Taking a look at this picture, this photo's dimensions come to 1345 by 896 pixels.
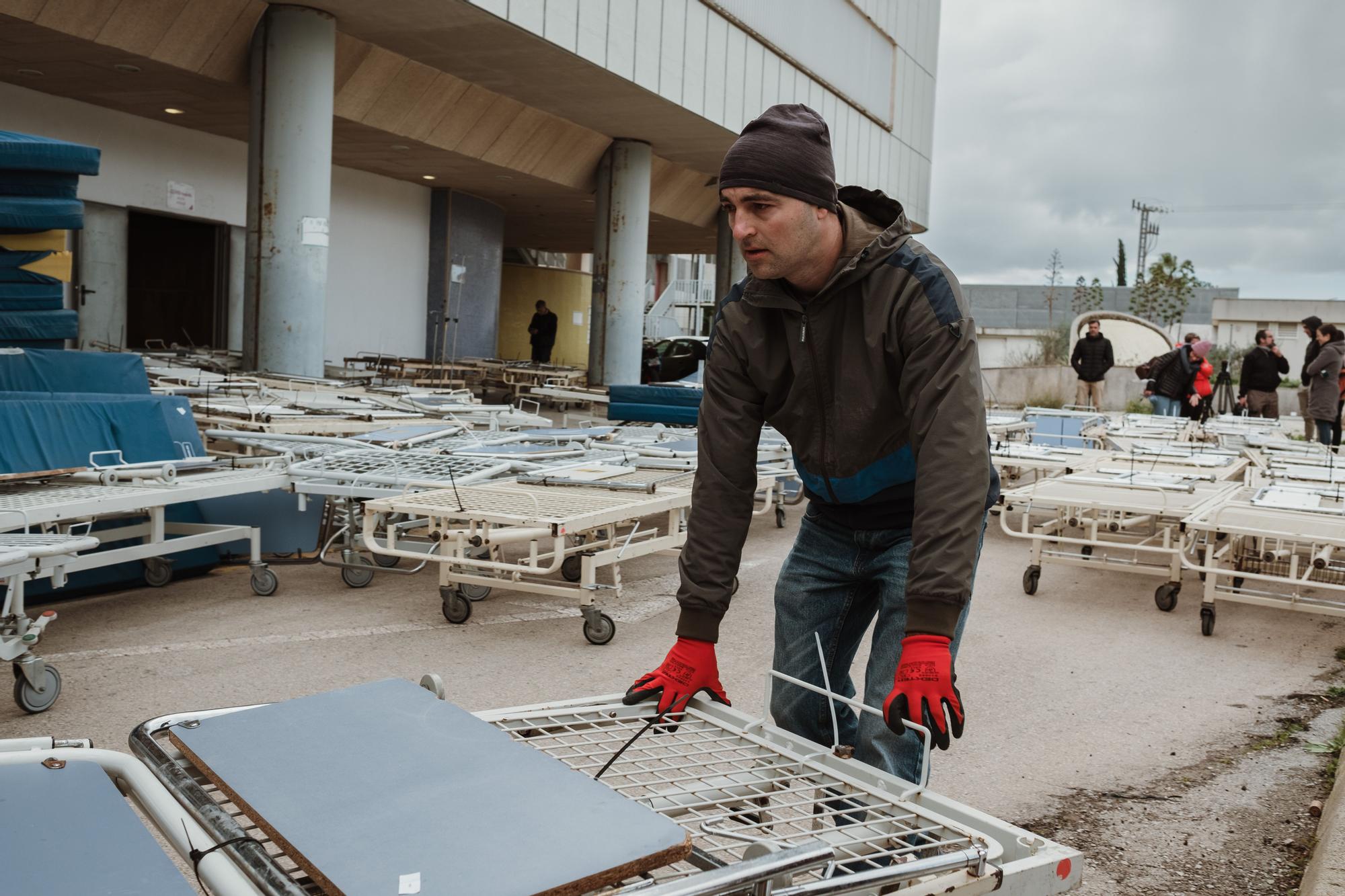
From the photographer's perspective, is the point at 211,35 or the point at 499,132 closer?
the point at 211,35

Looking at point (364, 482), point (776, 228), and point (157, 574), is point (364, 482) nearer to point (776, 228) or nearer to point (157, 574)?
point (157, 574)

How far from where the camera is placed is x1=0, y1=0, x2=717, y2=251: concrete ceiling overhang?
12969 mm

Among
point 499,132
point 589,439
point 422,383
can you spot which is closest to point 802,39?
point 499,132

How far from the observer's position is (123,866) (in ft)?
4.66

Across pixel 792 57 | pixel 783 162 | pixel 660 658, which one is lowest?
pixel 660 658

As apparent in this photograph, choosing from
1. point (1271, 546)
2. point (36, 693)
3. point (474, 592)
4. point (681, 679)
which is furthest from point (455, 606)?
point (1271, 546)

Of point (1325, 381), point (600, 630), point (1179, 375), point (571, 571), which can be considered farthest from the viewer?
point (1179, 375)

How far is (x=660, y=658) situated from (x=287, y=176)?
32.7 feet

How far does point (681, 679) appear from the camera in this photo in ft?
7.75

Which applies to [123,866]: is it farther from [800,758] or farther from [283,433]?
[283,433]

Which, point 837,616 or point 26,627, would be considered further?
point 26,627

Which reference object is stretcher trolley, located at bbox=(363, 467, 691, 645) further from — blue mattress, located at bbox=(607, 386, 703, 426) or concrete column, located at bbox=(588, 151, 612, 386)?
concrete column, located at bbox=(588, 151, 612, 386)

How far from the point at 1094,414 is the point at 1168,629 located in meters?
7.95

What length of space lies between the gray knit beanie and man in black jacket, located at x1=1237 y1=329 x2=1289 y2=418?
16143mm
